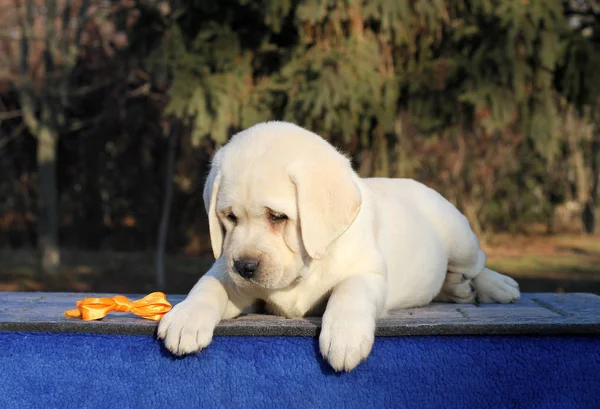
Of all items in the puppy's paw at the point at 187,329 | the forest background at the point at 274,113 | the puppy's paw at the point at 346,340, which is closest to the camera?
the puppy's paw at the point at 346,340

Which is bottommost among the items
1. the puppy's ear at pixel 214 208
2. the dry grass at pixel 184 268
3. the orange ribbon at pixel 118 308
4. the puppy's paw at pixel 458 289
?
the dry grass at pixel 184 268

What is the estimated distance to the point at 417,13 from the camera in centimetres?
831

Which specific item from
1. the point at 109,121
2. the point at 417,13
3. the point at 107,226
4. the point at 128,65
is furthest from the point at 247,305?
the point at 107,226

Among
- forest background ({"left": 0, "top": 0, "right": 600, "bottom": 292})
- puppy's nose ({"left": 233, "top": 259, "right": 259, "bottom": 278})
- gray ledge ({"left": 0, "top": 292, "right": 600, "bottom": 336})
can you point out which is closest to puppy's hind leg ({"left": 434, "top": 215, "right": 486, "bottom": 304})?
gray ledge ({"left": 0, "top": 292, "right": 600, "bottom": 336})

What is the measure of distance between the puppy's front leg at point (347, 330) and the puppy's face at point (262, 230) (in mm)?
258

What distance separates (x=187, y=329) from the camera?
2.91 metres

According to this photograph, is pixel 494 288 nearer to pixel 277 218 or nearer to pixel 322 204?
pixel 322 204

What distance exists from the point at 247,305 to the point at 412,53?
6.00m

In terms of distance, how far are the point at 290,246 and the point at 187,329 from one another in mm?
540

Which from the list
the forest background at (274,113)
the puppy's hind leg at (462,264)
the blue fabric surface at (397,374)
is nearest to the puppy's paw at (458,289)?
the puppy's hind leg at (462,264)

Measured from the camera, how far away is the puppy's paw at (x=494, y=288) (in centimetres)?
418

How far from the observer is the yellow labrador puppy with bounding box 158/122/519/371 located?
2916 mm

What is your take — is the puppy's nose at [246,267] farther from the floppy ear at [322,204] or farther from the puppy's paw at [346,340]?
the puppy's paw at [346,340]

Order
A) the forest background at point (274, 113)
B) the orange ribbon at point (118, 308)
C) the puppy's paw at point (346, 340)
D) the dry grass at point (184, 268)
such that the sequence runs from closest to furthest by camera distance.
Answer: the puppy's paw at point (346, 340), the orange ribbon at point (118, 308), the forest background at point (274, 113), the dry grass at point (184, 268)
